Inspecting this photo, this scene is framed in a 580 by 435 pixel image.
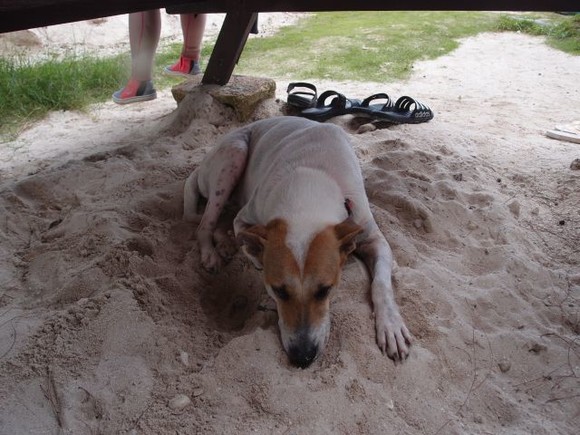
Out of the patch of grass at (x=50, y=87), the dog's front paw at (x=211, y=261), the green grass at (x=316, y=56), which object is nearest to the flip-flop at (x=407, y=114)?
the green grass at (x=316, y=56)

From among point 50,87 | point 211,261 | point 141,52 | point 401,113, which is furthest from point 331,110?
point 50,87

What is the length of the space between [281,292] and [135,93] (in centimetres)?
460

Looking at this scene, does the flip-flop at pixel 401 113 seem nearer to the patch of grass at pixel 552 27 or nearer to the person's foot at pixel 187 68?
the person's foot at pixel 187 68

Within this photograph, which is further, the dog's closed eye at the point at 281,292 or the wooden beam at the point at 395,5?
the wooden beam at the point at 395,5

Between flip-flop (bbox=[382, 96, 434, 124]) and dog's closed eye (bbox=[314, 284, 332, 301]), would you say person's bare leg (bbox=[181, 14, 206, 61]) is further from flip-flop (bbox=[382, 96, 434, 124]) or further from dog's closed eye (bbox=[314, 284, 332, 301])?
dog's closed eye (bbox=[314, 284, 332, 301])

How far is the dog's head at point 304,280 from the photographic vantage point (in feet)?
7.98

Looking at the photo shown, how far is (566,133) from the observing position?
218 inches

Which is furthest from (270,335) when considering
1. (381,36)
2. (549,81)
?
(381,36)

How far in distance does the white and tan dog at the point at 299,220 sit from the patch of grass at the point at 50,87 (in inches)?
150

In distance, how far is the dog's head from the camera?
243cm

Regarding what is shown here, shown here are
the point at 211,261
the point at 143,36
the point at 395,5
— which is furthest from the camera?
the point at 143,36

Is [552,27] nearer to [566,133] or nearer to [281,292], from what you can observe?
[566,133]

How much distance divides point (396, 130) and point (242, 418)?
3.96 metres

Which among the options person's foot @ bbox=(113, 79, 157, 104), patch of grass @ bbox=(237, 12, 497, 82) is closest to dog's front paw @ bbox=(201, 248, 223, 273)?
person's foot @ bbox=(113, 79, 157, 104)
